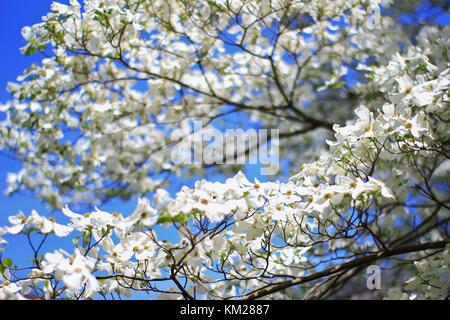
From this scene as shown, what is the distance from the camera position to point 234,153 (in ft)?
16.5

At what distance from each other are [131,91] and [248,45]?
1.01 metres

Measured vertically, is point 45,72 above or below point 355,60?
below

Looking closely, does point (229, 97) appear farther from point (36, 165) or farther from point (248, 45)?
point (36, 165)

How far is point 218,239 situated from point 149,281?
1.03 feet

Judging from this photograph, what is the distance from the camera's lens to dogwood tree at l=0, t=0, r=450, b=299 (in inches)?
82.4

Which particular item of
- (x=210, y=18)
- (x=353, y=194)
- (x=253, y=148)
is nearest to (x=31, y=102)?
(x=210, y=18)

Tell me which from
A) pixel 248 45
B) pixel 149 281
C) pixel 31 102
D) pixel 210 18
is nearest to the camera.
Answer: pixel 149 281

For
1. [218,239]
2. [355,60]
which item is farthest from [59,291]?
[355,60]

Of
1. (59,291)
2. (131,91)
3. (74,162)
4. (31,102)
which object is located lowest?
(59,291)

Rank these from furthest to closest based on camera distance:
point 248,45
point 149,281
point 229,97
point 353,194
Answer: point 229,97 < point 248,45 < point 149,281 < point 353,194

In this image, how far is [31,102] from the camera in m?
3.79

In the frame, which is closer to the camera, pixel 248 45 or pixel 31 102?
pixel 31 102

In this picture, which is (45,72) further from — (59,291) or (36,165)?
(59,291)

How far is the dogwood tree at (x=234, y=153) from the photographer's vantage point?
209cm
